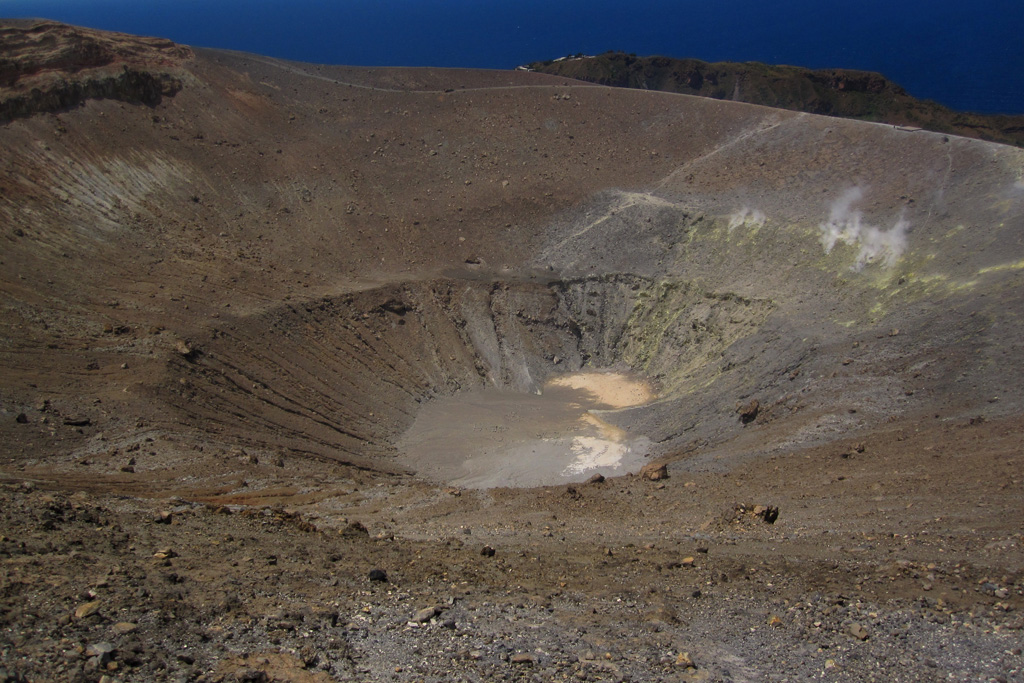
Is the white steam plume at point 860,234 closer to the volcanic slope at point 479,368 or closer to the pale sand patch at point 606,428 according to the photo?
the volcanic slope at point 479,368

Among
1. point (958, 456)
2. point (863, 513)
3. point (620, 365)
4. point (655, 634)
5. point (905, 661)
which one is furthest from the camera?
point (620, 365)

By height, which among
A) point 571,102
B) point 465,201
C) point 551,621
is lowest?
point 551,621

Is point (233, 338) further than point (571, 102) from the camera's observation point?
No

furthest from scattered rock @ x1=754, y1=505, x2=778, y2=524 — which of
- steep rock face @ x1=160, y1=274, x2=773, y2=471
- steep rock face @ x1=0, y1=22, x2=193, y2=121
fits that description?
steep rock face @ x1=0, y1=22, x2=193, y2=121

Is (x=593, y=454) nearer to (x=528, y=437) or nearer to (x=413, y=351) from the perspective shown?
(x=528, y=437)

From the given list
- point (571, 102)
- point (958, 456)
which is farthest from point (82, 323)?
point (571, 102)

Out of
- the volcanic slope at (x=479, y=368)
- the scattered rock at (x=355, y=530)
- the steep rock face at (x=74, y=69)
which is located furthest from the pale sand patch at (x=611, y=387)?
the steep rock face at (x=74, y=69)

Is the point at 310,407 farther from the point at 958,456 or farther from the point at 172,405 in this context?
the point at 958,456
